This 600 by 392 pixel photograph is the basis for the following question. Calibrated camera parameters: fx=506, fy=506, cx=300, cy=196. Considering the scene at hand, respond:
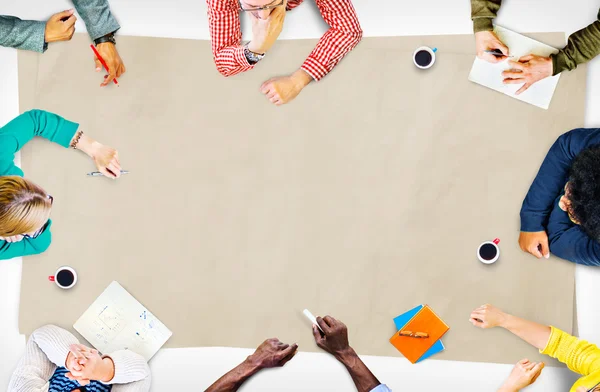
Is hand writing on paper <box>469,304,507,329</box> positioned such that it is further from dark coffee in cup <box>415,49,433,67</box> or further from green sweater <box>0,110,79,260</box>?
green sweater <box>0,110,79,260</box>

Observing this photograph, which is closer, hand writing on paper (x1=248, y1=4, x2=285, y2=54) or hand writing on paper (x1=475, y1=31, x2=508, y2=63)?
hand writing on paper (x1=248, y1=4, x2=285, y2=54)

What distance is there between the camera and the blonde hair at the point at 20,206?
1484 mm

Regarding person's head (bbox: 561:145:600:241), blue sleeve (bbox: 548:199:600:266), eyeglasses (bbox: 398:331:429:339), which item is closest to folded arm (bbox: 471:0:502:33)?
person's head (bbox: 561:145:600:241)

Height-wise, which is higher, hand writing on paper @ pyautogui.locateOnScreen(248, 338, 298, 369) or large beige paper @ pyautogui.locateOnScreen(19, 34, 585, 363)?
large beige paper @ pyautogui.locateOnScreen(19, 34, 585, 363)

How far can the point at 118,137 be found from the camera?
5.93 feet

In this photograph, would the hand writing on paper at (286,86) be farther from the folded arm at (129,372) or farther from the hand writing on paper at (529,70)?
the folded arm at (129,372)

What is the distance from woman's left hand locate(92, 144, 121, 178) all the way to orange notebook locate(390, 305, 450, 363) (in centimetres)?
115

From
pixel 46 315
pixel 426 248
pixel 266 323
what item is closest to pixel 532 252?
pixel 426 248

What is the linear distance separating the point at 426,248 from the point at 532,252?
13.9 inches

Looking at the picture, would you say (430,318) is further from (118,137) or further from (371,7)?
(118,137)

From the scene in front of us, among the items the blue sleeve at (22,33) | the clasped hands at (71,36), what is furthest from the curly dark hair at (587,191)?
the blue sleeve at (22,33)

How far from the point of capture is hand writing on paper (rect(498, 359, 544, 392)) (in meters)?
1.71

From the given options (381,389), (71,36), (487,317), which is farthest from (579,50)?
(71,36)

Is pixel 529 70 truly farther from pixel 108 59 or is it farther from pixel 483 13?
pixel 108 59
